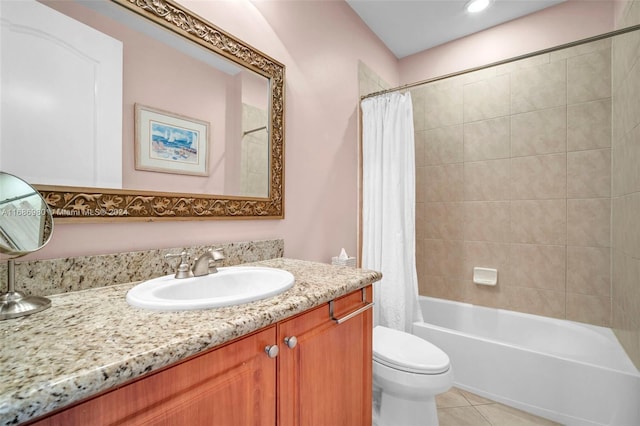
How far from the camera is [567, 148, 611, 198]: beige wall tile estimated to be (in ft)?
6.52

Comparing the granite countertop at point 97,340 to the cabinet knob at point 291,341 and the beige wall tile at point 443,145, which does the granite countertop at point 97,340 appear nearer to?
the cabinet knob at point 291,341

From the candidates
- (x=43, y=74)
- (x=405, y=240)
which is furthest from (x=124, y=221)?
(x=405, y=240)

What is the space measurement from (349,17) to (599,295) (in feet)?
8.89

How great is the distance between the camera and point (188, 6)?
119 centimetres

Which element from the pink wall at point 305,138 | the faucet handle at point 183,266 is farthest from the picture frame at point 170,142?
the faucet handle at point 183,266

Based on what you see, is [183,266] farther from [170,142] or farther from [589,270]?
[589,270]

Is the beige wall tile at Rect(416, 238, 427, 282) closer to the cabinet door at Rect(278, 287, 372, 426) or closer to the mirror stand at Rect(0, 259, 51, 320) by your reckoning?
the cabinet door at Rect(278, 287, 372, 426)

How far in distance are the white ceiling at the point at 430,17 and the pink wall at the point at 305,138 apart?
0.44ft

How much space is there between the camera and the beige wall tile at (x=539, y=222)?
2.15 meters

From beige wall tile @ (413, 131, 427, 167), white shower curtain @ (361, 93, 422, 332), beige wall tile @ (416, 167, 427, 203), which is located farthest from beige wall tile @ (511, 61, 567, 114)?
white shower curtain @ (361, 93, 422, 332)

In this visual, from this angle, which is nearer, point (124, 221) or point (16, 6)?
point (16, 6)

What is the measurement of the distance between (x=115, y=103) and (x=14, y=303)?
665 millimetres

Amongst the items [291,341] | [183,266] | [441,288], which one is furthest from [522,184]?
[183,266]

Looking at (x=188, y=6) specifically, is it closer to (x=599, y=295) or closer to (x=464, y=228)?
(x=464, y=228)
